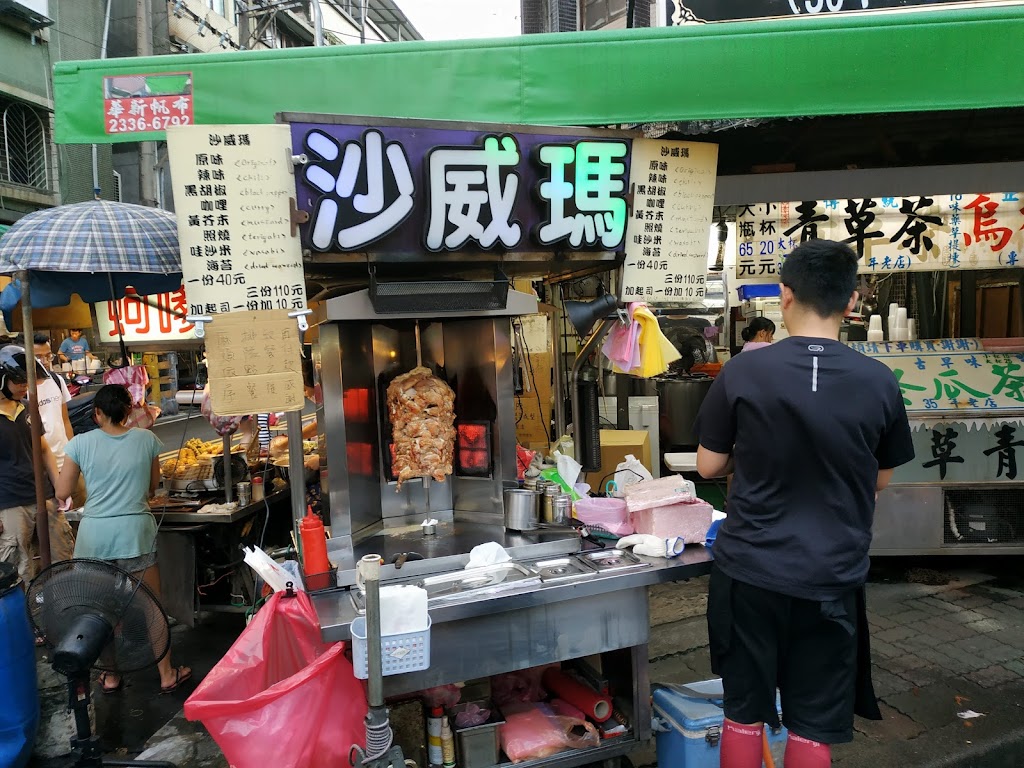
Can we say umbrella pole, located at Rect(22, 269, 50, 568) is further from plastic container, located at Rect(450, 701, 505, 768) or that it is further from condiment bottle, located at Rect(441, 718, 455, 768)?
plastic container, located at Rect(450, 701, 505, 768)

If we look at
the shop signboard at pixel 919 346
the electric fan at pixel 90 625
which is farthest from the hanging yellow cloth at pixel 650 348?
the shop signboard at pixel 919 346

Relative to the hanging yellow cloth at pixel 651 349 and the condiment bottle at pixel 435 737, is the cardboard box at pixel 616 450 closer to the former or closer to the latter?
the hanging yellow cloth at pixel 651 349

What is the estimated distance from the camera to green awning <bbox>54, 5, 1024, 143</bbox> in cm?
304

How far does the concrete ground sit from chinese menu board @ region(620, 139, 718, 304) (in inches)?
111

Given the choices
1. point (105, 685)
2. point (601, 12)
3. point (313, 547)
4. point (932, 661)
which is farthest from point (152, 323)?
point (601, 12)

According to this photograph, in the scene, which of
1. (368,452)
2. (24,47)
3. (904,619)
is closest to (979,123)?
(904,619)

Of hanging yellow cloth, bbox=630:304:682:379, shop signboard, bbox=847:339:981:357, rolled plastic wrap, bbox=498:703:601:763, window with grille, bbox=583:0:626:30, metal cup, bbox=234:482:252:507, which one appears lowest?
rolled plastic wrap, bbox=498:703:601:763

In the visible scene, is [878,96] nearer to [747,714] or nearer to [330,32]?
[747,714]

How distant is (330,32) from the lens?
2462 centimetres

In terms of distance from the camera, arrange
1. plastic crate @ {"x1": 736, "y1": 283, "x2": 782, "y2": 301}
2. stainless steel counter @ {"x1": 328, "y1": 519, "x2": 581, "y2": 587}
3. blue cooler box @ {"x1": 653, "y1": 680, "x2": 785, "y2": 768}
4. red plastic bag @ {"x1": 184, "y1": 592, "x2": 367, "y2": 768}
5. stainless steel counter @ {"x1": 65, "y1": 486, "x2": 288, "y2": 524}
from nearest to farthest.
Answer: red plastic bag @ {"x1": 184, "y1": 592, "x2": 367, "y2": 768}
blue cooler box @ {"x1": 653, "y1": 680, "x2": 785, "y2": 768}
stainless steel counter @ {"x1": 328, "y1": 519, "x2": 581, "y2": 587}
stainless steel counter @ {"x1": 65, "y1": 486, "x2": 288, "y2": 524}
plastic crate @ {"x1": 736, "y1": 283, "x2": 782, "y2": 301}

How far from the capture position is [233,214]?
2998mm

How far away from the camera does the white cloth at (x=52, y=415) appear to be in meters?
6.35

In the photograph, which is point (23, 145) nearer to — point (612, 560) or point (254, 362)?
point (254, 362)

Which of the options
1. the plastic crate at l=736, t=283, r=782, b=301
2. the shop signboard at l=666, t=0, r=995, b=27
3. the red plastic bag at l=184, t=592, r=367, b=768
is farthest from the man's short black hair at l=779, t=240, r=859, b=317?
the plastic crate at l=736, t=283, r=782, b=301
